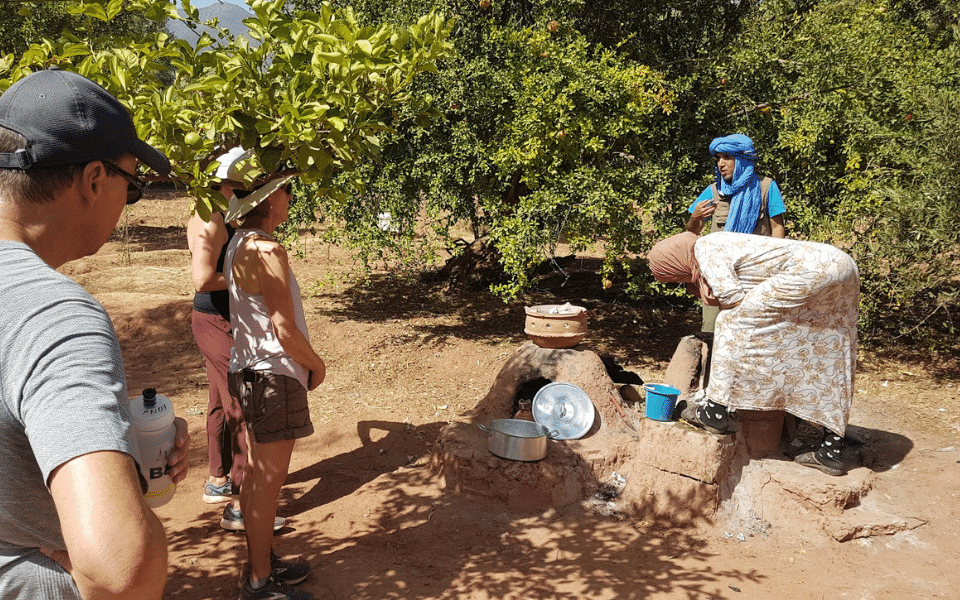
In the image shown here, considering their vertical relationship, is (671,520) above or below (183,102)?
Result: below

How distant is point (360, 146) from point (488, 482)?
276cm

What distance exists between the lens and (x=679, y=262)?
492 cm

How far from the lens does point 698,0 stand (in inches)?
315

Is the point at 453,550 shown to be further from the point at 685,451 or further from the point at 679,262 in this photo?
the point at 679,262

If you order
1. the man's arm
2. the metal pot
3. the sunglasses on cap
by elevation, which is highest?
the sunglasses on cap

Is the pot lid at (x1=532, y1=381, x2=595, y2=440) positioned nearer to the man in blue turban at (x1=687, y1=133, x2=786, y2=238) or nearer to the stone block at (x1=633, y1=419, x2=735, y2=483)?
the stone block at (x1=633, y1=419, x2=735, y2=483)

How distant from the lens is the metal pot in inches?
180

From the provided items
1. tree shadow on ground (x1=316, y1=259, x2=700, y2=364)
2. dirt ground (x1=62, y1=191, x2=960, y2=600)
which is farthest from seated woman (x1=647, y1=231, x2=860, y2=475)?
tree shadow on ground (x1=316, y1=259, x2=700, y2=364)

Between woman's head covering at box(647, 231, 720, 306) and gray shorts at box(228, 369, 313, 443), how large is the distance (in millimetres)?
2863

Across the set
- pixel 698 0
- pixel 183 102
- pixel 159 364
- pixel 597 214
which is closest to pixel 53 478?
pixel 183 102

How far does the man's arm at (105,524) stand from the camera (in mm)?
1018

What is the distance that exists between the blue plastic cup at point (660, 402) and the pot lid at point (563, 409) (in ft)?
1.48

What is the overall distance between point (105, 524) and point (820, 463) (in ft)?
15.7

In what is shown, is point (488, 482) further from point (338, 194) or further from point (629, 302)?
point (629, 302)
